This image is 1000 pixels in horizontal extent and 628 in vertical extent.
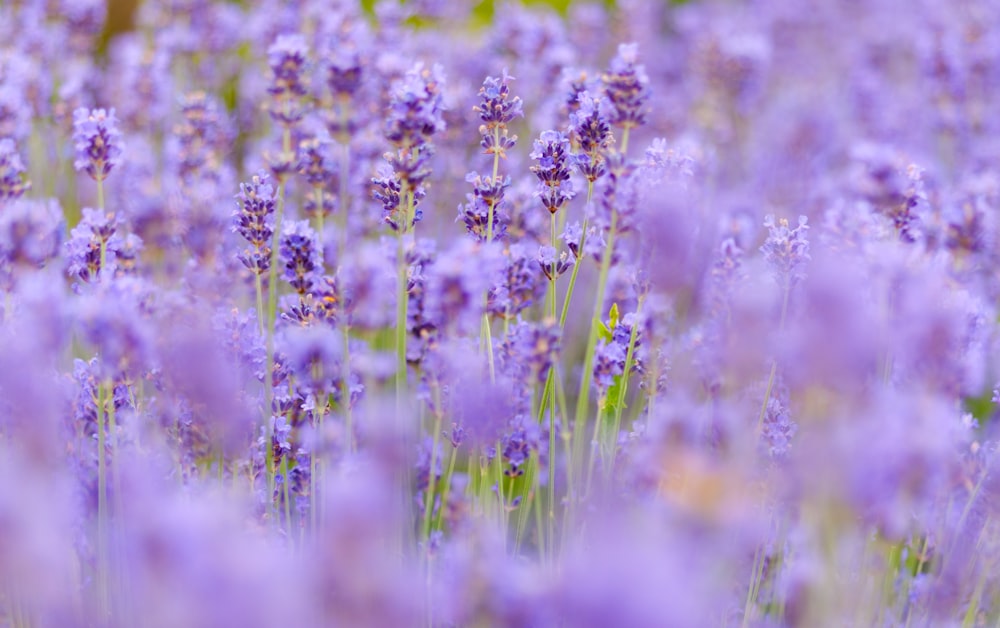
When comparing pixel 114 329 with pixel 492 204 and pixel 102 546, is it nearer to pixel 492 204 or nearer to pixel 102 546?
pixel 102 546

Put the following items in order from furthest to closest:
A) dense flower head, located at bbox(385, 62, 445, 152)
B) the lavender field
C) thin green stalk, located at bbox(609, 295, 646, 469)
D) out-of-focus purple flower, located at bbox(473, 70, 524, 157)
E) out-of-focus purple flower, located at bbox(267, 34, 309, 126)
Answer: out-of-focus purple flower, located at bbox(267, 34, 309, 126)
out-of-focus purple flower, located at bbox(473, 70, 524, 157)
thin green stalk, located at bbox(609, 295, 646, 469)
dense flower head, located at bbox(385, 62, 445, 152)
the lavender field

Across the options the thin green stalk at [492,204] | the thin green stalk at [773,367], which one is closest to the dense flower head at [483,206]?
the thin green stalk at [492,204]

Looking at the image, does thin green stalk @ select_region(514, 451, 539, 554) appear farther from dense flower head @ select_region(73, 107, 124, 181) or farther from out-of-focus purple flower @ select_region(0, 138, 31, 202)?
out-of-focus purple flower @ select_region(0, 138, 31, 202)

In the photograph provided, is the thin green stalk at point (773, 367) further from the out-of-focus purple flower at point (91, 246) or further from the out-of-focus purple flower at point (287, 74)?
the out-of-focus purple flower at point (91, 246)

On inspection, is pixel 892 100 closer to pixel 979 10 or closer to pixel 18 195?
pixel 979 10

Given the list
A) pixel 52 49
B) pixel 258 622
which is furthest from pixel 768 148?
pixel 258 622

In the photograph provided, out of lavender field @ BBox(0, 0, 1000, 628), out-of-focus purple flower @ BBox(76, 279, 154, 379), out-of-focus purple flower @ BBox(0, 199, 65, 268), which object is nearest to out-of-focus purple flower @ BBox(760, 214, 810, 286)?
lavender field @ BBox(0, 0, 1000, 628)

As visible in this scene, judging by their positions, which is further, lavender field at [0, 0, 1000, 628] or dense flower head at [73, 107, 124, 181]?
dense flower head at [73, 107, 124, 181]

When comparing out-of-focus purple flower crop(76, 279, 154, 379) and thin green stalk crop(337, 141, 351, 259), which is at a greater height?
thin green stalk crop(337, 141, 351, 259)

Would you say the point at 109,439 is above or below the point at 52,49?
below
